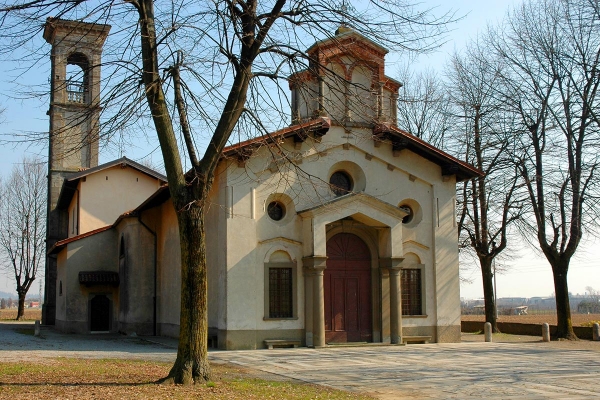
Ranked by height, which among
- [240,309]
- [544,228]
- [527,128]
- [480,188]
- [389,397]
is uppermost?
[527,128]

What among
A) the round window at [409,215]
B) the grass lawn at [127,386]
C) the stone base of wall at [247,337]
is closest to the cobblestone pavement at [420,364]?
the stone base of wall at [247,337]

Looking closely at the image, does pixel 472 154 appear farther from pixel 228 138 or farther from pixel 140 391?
pixel 140 391

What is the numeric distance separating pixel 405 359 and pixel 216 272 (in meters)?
6.71

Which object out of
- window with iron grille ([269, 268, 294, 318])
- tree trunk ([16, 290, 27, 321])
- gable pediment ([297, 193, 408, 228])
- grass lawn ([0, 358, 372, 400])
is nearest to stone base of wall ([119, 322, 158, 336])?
window with iron grille ([269, 268, 294, 318])

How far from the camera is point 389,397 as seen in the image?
11367 millimetres

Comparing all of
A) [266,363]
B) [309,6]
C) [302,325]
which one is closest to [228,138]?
[309,6]

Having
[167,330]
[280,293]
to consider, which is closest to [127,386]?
[280,293]

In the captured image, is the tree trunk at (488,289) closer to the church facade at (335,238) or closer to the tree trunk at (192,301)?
the church facade at (335,238)

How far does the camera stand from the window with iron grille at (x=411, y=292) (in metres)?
22.6

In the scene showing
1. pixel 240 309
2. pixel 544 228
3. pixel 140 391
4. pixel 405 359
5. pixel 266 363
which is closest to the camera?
pixel 140 391

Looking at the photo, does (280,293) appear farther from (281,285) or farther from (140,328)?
(140,328)

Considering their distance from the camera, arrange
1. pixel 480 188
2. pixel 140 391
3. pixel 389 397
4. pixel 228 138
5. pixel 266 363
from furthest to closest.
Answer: pixel 480 188 → pixel 266 363 → pixel 228 138 → pixel 389 397 → pixel 140 391

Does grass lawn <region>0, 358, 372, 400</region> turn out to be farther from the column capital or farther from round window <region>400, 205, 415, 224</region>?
round window <region>400, 205, 415, 224</region>

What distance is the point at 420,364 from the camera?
53.3ft
